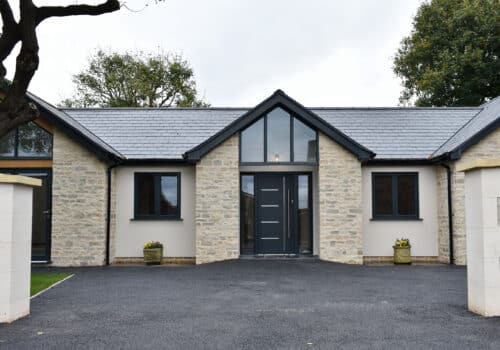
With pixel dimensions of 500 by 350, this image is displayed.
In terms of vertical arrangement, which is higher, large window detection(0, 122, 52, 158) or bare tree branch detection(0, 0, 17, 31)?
bare tree branch detection(0, 0, 17, 31)

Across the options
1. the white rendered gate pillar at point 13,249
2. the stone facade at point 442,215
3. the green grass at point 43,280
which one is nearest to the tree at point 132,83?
the green grass at point 43,280

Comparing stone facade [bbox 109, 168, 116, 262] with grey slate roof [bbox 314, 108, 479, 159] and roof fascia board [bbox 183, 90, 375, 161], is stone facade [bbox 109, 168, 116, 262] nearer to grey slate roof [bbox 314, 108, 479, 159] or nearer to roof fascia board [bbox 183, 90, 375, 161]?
roof fascia board [bbox 183, 90, 375, 161]

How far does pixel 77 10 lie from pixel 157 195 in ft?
21.1

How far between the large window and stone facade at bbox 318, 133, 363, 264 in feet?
27.9

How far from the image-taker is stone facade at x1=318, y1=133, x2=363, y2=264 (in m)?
13.4

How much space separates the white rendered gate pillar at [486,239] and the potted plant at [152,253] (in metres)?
9.25

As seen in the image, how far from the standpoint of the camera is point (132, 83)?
1341 inches

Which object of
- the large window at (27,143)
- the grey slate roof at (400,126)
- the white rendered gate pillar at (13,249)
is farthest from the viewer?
the grey slate roof at (400,126)

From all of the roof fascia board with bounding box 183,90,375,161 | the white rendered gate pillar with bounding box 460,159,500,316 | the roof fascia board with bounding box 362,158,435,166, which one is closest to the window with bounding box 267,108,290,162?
the roof fascia board with bounding box 183,90,375,161

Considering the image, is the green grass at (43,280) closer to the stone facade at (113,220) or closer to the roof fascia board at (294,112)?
the stone facade at (113,220)

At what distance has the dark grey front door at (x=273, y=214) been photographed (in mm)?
14273

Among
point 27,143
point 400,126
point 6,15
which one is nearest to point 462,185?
point 400,126

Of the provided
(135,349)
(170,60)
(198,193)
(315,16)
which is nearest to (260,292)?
(135,349)

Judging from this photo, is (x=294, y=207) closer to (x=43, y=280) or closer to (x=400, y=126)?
(x=400, y=126)
